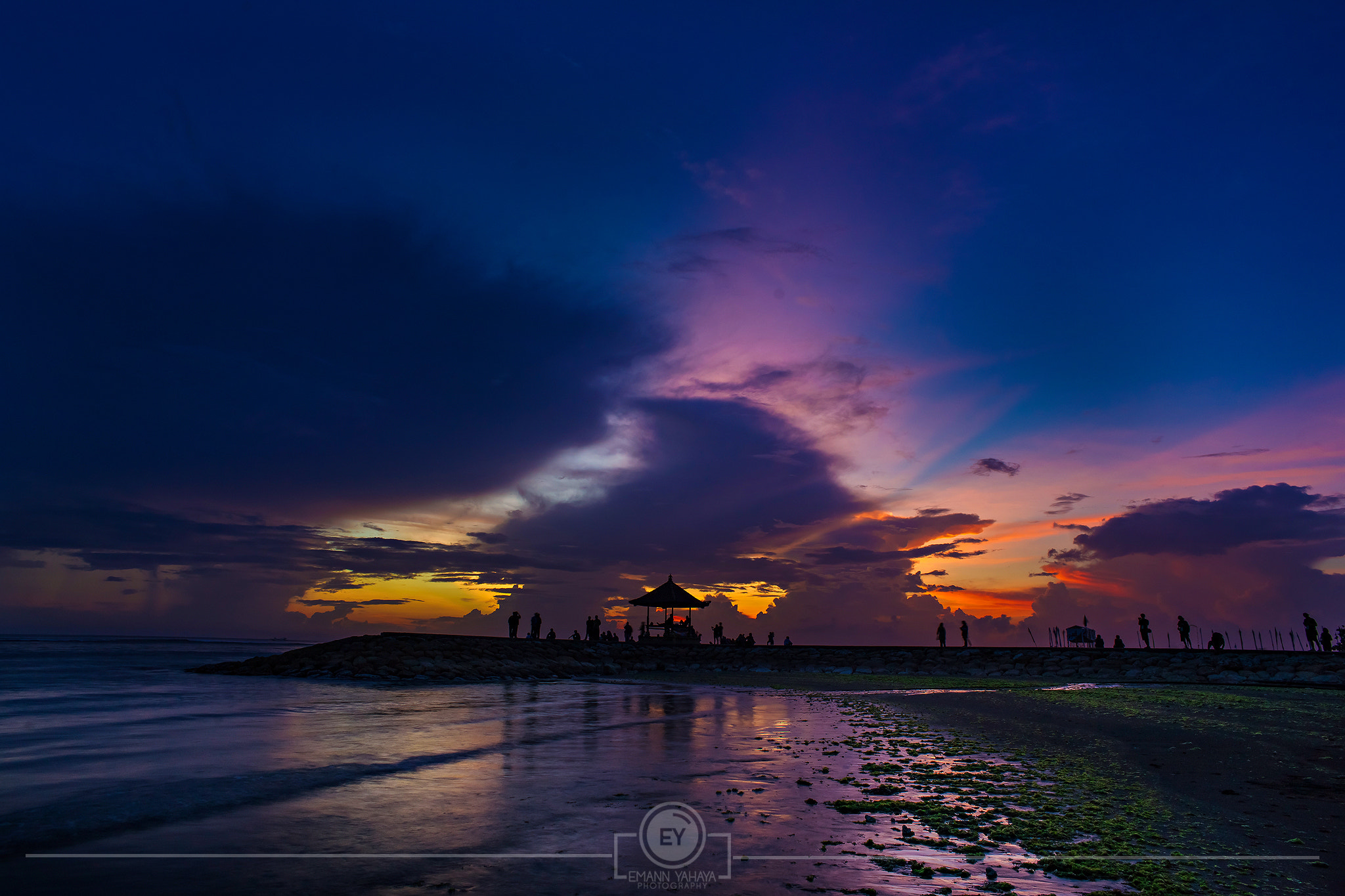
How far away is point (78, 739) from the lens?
587 inches

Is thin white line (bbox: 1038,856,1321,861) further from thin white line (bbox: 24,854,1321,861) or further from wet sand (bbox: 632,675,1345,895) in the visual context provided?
wet sand (bbox: 632,675,1345,895)

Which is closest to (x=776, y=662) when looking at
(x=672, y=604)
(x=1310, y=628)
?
(x=672, y=604)

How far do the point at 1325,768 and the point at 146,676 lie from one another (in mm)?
46818

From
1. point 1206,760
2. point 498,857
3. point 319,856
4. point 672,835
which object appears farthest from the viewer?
point 1206,760

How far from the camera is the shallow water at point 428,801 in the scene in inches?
236

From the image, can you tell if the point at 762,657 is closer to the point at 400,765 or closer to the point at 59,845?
the point at 400,765

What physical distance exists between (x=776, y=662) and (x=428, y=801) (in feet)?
154

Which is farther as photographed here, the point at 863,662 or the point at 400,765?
the point at 863,662

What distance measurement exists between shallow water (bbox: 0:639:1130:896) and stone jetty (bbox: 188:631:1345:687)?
1938 cm

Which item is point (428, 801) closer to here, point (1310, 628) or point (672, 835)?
point (672, 835)

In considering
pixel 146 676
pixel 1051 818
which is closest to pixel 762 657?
pixel 146 676

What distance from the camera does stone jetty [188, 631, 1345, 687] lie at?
124ft

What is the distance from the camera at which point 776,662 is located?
52.9 meters

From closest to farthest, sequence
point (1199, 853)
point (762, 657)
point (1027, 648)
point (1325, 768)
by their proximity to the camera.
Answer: point (1199, 853), point (1325, 768), point (1027, 648), point (762, 657)
